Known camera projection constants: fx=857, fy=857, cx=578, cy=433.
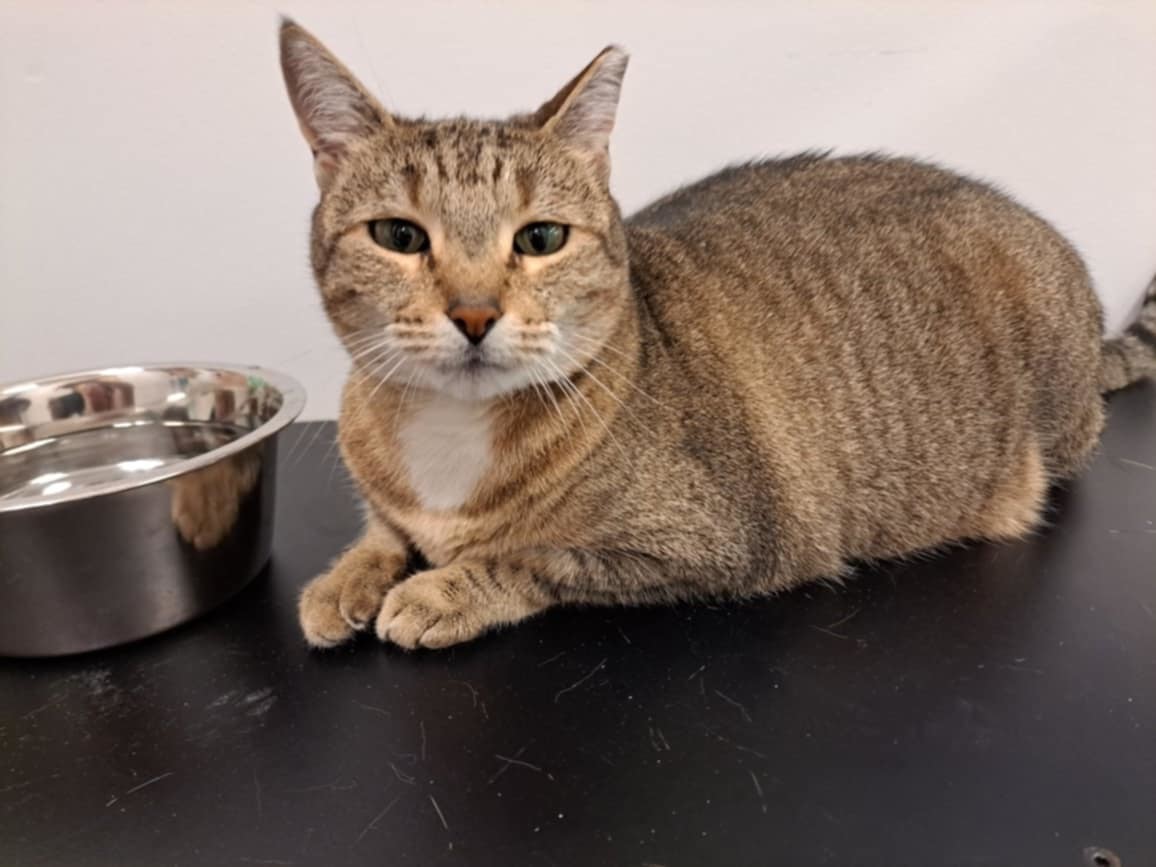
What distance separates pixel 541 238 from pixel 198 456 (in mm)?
720

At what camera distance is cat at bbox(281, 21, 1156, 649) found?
3.99 feet

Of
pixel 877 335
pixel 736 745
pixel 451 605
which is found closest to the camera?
pixel 736 745

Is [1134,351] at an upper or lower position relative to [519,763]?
upper

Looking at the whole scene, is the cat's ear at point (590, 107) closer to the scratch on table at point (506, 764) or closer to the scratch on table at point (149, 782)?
the scratch on table at point (506, 764)

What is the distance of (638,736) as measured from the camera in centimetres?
106

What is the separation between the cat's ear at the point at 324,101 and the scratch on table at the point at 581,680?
84 cm

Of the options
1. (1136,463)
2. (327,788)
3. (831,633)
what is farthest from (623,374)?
(1136,463)

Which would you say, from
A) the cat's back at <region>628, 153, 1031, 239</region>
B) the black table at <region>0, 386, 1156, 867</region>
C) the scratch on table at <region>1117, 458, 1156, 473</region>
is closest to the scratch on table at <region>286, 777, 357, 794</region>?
the black table at <region>0, 386, 1156, 867</region>

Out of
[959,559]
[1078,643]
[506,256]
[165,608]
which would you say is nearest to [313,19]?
[506,256]

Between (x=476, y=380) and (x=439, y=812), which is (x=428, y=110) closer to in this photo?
(x=476, y=380)

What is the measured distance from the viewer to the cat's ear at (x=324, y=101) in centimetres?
121

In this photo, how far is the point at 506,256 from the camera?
3.93 feet

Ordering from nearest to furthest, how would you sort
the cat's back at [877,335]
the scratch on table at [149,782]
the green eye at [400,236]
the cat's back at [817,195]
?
the scratch on table at [149,782], the green eye at [400,236], the cat's back at [877,335], the cat's back at [817,195]

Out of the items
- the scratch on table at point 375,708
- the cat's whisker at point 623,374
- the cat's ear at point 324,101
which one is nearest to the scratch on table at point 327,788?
the scratch on table at point 375,708
